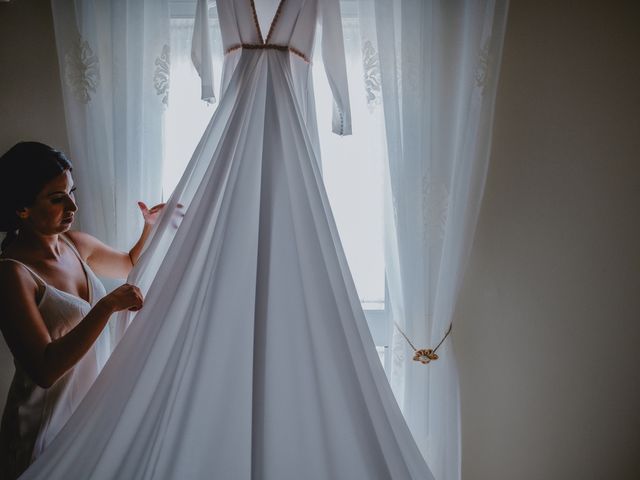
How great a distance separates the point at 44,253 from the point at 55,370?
0.34m

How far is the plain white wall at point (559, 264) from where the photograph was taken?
69.6 inches

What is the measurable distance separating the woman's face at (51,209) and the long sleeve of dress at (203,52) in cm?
45

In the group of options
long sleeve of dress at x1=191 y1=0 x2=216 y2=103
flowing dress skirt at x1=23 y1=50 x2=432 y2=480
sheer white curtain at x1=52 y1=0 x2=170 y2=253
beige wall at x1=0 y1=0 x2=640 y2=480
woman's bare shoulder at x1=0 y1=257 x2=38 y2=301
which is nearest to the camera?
flowing dress skirt at x1=23 y1=50 x2=432 y2=480

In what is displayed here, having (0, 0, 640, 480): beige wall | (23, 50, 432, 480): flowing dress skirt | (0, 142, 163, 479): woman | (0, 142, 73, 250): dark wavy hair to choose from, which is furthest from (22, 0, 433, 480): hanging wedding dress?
(0, 0, 640, 480): beige wall

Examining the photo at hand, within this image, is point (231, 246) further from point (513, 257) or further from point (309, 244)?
point (513, 257)

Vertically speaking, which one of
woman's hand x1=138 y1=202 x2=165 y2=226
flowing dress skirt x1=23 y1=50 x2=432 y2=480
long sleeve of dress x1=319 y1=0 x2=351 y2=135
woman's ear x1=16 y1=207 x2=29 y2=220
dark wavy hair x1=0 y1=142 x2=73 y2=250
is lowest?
flowing dress skirt x1=23 y1=50 x2=432 y2=480

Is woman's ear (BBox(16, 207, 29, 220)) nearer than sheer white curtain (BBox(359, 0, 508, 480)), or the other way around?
woman's ear (BBox(16, 207, 29, 220))

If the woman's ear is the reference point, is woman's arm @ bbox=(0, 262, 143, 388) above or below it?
below

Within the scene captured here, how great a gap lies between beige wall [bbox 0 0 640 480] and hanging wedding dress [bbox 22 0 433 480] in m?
0.69

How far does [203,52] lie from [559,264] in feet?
4.45

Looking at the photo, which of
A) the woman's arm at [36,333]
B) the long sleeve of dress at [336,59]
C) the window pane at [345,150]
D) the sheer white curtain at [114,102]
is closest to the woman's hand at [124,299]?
the woman's arm at [36,333]

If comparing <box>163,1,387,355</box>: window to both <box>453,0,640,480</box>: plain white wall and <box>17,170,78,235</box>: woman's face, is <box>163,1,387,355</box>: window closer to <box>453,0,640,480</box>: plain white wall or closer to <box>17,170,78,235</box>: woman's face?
<box>453,0,640,480</box>: plain white wall

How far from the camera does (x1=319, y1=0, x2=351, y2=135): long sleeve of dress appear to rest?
155 cm

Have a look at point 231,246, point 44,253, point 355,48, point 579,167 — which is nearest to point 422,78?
point 355,48
